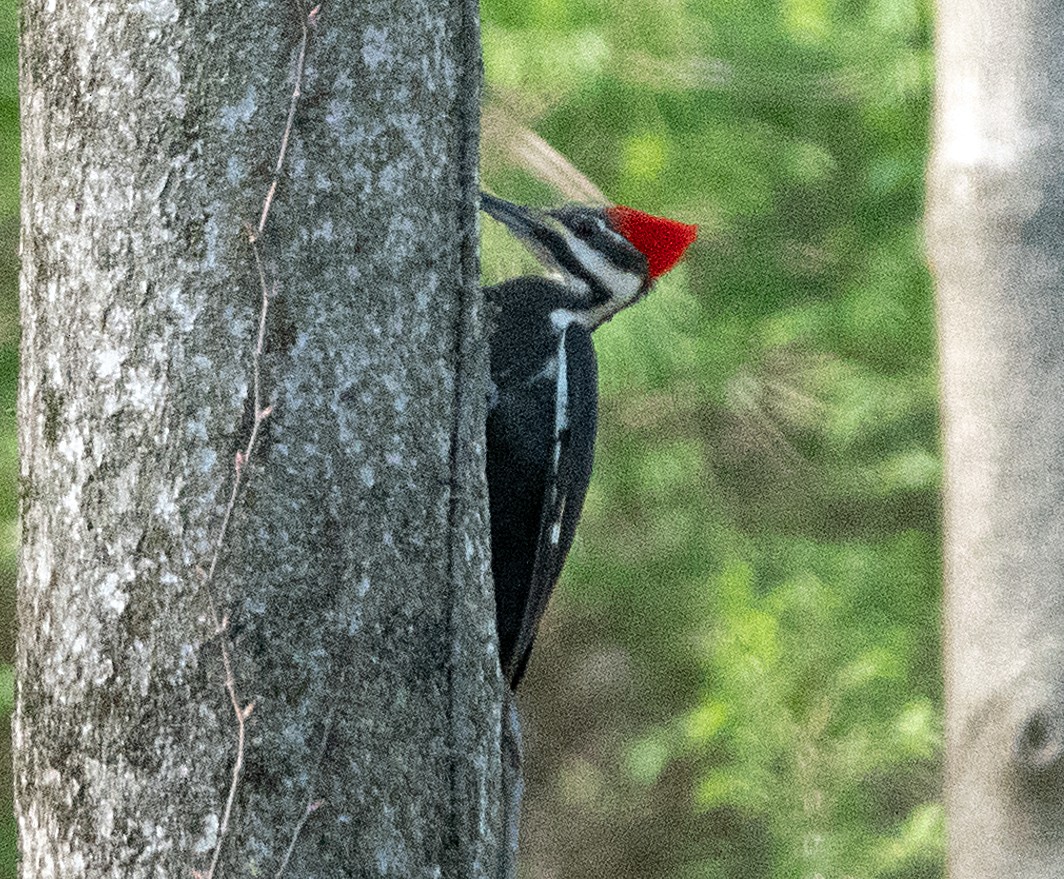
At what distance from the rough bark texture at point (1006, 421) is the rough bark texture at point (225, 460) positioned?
83.4 inches

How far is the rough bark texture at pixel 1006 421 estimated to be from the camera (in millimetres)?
3148

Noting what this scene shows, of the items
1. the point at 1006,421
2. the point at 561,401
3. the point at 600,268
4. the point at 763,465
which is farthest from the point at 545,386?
the point at 763,465

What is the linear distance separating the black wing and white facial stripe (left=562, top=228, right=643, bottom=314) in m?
0.15

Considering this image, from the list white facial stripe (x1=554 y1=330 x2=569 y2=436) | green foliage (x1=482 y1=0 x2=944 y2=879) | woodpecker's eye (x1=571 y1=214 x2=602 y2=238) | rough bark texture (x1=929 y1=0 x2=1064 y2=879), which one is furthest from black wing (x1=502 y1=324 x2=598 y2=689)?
green foliage (x1=482 y1=0 x2=944 y2=879)

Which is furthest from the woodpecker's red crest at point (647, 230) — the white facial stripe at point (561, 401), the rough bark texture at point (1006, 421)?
the rough bark texture at point (1006, 421)

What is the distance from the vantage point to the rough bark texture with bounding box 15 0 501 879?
1379 mm

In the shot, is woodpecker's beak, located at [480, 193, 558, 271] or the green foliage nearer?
woodpecker's beak, located at [480, 193, 558, 271]

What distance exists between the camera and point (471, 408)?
1576 mm

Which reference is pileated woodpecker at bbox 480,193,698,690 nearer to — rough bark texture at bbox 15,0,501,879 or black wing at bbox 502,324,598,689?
black wing at bbox 502,324,598,689

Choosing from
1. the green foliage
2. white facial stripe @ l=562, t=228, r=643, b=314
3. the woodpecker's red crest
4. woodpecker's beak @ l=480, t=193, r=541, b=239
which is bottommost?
the green foliage

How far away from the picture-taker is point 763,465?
6.48 metres

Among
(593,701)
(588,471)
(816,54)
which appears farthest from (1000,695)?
(593,701)

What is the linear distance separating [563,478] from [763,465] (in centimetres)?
403

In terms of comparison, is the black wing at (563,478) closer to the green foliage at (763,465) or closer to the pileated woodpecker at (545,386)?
the pileated woodpecker at (545,386)
